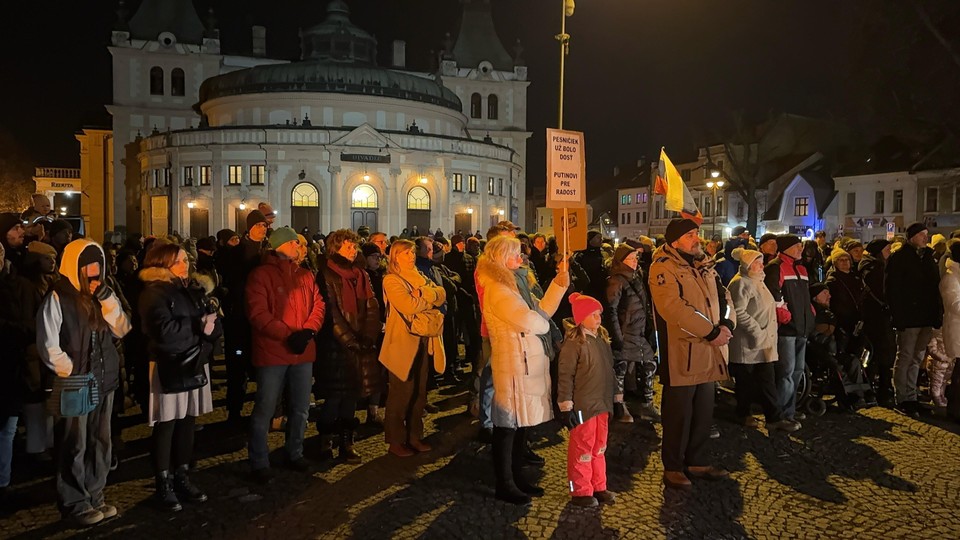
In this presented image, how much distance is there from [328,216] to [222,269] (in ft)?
137

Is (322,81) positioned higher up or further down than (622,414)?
higher up

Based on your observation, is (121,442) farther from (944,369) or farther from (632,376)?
(944,369)

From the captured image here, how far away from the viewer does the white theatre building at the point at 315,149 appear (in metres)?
50.1

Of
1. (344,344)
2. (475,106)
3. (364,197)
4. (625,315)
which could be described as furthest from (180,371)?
(475,106)

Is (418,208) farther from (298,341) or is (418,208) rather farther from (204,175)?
(298,341)

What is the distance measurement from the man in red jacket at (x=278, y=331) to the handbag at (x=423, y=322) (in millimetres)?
835

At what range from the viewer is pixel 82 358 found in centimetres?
537

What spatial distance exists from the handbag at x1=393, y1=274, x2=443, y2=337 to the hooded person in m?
2.39

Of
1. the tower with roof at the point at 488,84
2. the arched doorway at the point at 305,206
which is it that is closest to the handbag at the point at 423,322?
the arched doorway at the point at 305,206

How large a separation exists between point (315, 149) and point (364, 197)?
15.6ft

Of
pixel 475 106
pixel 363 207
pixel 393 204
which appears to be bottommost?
pixel 363 207

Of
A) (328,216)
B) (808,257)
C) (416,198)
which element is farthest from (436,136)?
(808,257)

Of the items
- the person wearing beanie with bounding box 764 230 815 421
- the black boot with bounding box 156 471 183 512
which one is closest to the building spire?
the person wearing beanie with bounding box 764 230 815 421

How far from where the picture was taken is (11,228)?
7578 millimetres
